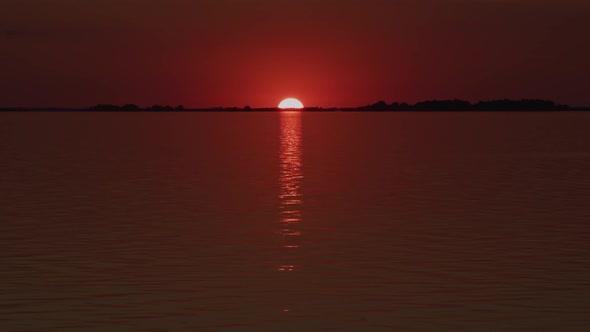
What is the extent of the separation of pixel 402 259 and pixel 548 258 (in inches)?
175

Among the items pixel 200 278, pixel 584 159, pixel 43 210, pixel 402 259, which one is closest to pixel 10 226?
pixel 43 210

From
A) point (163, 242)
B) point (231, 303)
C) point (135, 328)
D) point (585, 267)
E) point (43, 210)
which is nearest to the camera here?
point (135, 328)

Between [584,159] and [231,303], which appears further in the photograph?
[584,159]

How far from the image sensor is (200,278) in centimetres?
2502

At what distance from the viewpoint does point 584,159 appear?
79.8 metres

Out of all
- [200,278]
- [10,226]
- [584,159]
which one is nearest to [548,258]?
[200,278]

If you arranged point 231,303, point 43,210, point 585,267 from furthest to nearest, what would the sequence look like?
point 43,210 < point 585,267 < point 231,303

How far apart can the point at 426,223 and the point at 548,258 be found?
8318mm

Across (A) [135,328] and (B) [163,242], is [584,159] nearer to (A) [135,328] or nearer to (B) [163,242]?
(B) [163,242]

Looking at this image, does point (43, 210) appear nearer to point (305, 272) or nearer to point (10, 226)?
point (10, 226)

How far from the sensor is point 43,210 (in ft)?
133

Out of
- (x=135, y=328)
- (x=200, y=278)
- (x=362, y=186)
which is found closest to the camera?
(x=135, y=328)

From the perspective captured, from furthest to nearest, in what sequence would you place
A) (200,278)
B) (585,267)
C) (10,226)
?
1. (10,226)
2. (585,267)
3. (200,278)

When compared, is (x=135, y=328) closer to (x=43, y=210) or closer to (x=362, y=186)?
(x=43, y=210)
